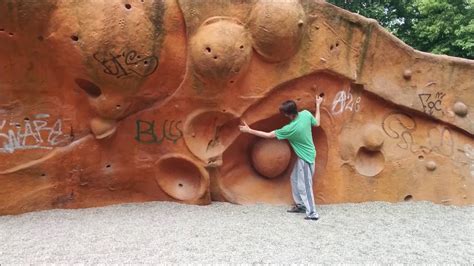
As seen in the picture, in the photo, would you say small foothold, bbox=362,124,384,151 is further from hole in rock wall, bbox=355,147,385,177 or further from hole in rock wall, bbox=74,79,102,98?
hole in rock wall, bbox=74,79,102,98

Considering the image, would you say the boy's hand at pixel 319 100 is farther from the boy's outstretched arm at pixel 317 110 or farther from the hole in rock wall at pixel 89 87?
the hole in rock wall at pixel 89 87

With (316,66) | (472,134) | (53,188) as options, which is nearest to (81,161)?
(53,188)

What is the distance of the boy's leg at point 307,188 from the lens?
178 inches

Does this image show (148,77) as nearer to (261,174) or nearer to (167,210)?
(167,210)

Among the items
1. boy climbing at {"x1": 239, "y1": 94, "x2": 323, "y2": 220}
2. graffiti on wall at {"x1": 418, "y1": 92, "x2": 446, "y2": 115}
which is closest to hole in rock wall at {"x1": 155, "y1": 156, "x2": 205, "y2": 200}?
boy climbing at {"x1": 239, "y1": 94, "x2": 323, "y2": 220}

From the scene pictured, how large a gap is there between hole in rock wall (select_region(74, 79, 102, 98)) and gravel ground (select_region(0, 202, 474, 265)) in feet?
3.99

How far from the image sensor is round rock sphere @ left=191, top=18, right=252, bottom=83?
439 centimetres

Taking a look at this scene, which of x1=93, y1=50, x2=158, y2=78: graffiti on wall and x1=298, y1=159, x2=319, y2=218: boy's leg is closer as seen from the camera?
x1=93, y1=50, x2=158, y2=78: graffiti on wall

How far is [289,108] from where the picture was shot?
456 cm

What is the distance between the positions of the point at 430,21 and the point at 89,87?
10516mm

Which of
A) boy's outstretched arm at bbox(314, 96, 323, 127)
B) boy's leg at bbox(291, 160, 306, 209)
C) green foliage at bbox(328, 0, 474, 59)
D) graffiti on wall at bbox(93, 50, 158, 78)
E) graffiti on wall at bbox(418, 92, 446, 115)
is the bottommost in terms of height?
boy's leg at bbox(291, 160, 306, 209)

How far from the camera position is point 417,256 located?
3.59 m

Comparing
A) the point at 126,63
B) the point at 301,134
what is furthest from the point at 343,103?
the point at 126,63

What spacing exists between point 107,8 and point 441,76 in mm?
4132
